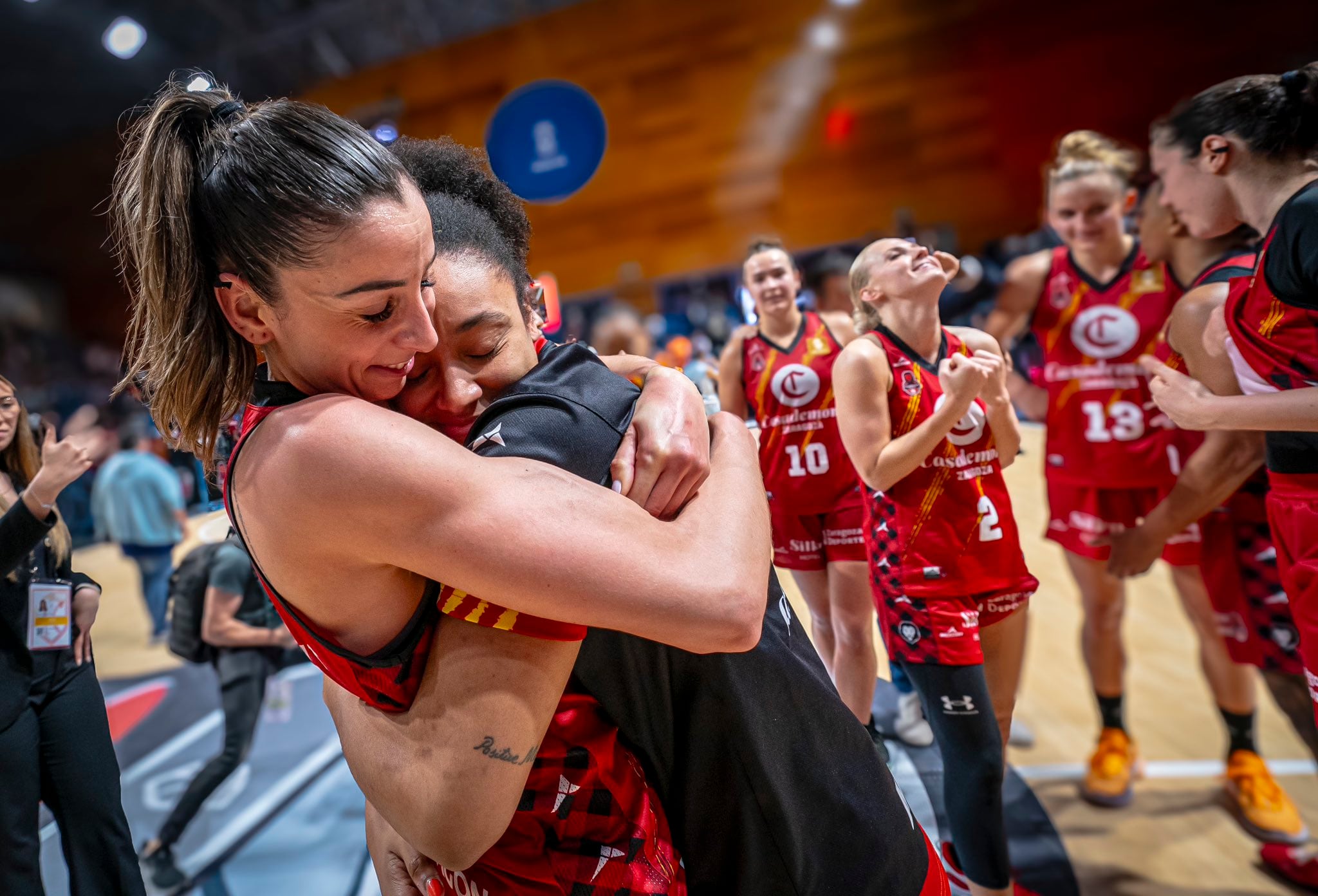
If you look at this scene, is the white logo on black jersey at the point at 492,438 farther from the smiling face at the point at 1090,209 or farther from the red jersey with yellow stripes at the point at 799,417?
the smiling face at the point at 1090,209

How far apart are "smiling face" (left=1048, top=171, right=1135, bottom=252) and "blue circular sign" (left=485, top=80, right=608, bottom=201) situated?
8.80 feet

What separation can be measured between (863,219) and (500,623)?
8.42 meters

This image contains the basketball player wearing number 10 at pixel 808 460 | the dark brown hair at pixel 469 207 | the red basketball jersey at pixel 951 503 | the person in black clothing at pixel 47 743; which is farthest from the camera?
the basketball player wearing number 10 at pixel 808 460

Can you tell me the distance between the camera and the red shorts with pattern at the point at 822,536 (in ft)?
7.32

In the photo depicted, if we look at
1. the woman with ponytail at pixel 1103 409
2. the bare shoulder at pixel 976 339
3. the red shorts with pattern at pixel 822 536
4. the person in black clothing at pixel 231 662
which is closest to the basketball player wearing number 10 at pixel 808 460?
the red shorts with pattern at pixel 822 536

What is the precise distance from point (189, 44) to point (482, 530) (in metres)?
8.80

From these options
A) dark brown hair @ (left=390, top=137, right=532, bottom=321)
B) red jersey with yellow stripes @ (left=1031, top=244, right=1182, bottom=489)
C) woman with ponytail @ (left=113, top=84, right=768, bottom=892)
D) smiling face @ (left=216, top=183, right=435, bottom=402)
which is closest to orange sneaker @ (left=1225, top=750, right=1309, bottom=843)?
red jersey with yellow stripes @ (left=1031, top=244, right=1182, bottom=489)

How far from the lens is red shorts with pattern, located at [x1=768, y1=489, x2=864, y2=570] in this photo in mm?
2232

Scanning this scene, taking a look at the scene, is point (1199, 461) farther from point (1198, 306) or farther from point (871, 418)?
point (871, 418)

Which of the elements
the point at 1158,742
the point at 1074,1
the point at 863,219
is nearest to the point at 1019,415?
the point at 1158,742

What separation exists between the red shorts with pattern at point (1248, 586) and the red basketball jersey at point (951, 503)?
4.58ft

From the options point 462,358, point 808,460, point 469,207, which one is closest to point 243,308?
point 462,358

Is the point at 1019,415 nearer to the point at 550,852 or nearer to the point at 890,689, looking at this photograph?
the point at 890,689

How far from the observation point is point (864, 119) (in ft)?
27.5
